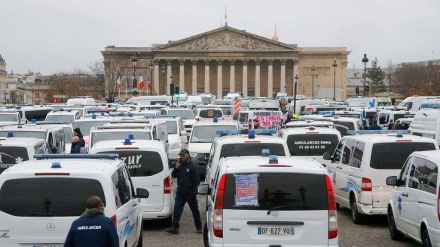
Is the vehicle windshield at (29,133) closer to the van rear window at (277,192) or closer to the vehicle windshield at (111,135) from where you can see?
the vehicle windshield at (111,135)

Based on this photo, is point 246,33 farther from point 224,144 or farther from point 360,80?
point 224,144

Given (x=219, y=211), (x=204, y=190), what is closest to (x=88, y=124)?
(x=204, y=190)

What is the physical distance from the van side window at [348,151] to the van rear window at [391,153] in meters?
1.15

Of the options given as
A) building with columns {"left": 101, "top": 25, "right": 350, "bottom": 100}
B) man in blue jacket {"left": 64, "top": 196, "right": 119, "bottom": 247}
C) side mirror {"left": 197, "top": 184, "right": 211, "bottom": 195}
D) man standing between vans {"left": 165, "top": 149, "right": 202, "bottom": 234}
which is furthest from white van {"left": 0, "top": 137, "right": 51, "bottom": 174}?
building with columns {"left": 101, "top": 25, "right": 350, "bottom": 100}

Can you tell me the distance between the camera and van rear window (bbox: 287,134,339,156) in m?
20.8

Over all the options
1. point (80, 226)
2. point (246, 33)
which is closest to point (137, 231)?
point (80, 226)

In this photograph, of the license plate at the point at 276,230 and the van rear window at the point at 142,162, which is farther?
the van rear window at the point at 142,162

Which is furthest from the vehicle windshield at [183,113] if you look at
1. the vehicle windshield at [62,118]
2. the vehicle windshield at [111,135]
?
the vehicle windshield at [111,135]

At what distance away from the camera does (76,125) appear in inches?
1196

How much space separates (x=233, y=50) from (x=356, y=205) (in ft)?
420

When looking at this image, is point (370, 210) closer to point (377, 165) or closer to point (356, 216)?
point (356, 216)

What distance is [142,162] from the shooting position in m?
16.3

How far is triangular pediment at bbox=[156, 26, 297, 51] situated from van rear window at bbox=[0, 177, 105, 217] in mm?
133107

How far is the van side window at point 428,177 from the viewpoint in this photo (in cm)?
1269
